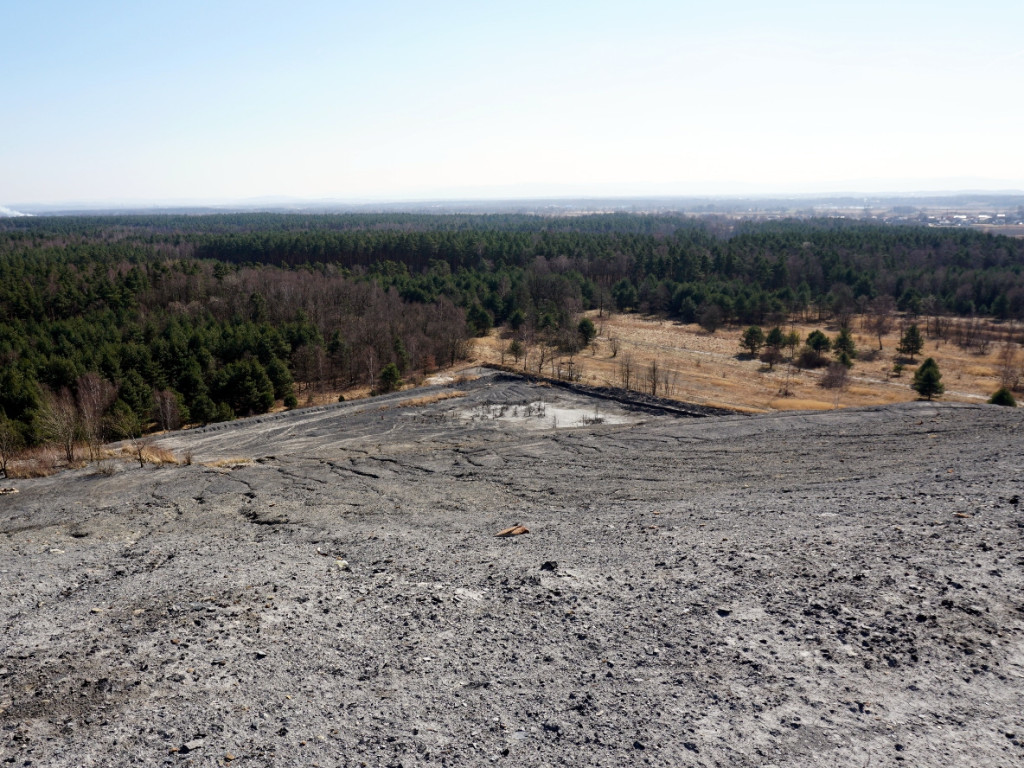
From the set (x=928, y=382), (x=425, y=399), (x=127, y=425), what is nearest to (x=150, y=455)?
(x=127, y=425)

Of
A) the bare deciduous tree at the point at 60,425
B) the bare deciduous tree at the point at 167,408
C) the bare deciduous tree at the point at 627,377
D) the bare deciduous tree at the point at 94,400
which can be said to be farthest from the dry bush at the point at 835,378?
the bare deciduous tree at the point at 60,425

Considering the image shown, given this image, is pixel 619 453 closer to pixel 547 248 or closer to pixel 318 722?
A: pixel 318 722

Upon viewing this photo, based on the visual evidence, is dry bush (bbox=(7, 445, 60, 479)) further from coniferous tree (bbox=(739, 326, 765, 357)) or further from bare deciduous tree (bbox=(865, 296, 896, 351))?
bare deciduous tree (bbox=(865, 296, 896, 351))

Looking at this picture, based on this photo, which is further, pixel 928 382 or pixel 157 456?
pixel 928 382

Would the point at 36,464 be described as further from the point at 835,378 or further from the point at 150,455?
the point at 835,378

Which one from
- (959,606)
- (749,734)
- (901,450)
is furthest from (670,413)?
(749,734)

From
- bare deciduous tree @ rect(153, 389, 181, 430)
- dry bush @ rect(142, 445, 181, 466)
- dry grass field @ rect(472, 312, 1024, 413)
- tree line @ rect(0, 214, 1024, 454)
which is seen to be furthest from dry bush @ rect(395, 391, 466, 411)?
dry bush @ rect(142, 445, 181, 466)
